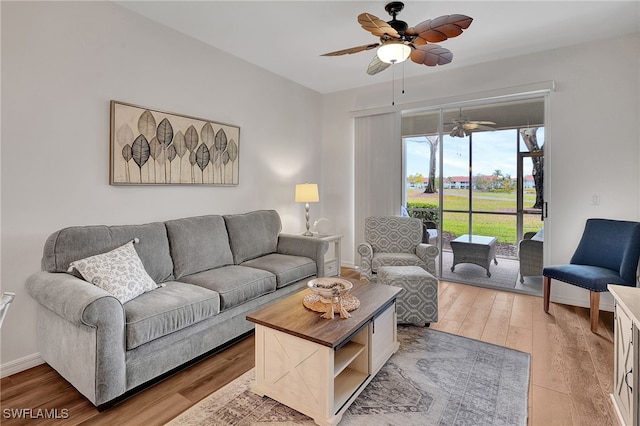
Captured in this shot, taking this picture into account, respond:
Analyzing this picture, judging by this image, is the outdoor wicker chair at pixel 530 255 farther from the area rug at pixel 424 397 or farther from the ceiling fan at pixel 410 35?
the ceiling fan at pixel 410 35

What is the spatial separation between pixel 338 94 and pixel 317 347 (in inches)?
165

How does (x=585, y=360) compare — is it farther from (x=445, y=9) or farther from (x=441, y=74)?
(x=441, y=74)

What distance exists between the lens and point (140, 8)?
2.63 metres

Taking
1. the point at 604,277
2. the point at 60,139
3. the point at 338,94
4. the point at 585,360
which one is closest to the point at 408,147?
the point at 338,94

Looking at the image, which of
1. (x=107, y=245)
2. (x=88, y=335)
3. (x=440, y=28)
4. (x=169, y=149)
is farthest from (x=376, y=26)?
(x=88, y=335)

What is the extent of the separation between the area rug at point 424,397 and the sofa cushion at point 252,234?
1347 millimetres

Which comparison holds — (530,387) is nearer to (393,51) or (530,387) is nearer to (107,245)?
(393,51)

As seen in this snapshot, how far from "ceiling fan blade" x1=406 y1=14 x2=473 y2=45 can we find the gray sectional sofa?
86.3 inches

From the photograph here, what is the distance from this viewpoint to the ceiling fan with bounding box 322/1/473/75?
→ 201cm

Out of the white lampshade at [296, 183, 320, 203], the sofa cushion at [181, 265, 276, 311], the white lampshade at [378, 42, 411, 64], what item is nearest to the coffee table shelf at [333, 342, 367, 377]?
the sofa cushion at [181, 265, 276, 311]

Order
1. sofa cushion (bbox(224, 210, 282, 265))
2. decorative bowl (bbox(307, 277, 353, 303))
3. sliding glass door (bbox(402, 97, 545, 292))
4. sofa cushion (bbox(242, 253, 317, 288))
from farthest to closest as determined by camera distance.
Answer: sliding glass door (bbox(402, 97, 545, 292)) → sofa cushion (bbox(224, 210, 282, 265)) → sofa cushion (bbox(242, 253, 317, 288)) → decorative bowl (bbox(307, 277, 353, 303))

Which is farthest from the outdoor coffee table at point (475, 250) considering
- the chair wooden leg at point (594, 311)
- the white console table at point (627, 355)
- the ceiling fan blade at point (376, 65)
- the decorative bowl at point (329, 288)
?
the decorative bowl at point (329, 288)

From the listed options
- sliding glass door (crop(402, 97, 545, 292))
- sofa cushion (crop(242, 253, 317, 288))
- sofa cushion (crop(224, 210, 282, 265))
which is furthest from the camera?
sliding glass door (crop(402, 97, 545, 292))

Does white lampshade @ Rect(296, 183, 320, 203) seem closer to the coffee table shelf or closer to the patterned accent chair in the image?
the patterned accent chair
